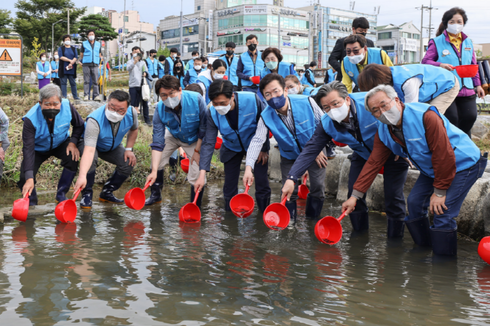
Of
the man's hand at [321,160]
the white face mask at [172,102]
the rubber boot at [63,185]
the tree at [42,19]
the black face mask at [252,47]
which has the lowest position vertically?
the rubber boot at [63,185]

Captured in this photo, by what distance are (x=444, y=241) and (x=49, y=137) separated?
4.37 m

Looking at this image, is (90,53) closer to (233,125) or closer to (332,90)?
(233,125)

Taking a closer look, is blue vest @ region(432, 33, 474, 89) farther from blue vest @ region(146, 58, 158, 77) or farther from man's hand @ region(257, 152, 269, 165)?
blue vest @ region(146, 58, 158, 77)

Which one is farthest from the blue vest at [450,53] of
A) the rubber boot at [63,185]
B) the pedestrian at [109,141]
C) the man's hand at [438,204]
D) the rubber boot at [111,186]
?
the rubber boot at [63,185]

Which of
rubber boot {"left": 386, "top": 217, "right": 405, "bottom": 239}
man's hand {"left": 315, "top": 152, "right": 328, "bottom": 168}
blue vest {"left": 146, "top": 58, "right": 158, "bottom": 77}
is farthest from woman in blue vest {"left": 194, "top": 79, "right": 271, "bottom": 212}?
blue vest {"left": 146, "top": 58, "right": 158, "bottom": 77}

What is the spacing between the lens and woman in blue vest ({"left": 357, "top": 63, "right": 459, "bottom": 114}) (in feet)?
13.4

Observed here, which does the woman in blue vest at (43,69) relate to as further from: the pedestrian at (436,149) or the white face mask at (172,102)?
the pedestrian at (436,149)

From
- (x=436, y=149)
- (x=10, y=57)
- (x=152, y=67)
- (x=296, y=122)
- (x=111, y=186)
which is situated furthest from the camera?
(x=152, y=67)

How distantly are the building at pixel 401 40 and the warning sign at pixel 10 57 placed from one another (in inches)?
2977

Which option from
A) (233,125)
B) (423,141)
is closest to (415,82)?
(423,141)

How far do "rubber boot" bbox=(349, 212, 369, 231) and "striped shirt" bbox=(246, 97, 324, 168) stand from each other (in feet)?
3.51

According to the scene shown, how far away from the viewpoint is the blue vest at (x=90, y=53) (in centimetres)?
1220

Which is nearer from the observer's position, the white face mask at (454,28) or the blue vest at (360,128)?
the blue vest at (360,128)

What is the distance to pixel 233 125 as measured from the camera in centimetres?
538
